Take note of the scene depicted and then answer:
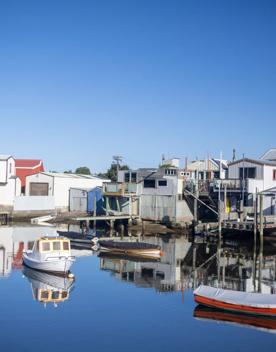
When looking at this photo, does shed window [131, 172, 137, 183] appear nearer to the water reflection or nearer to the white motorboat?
the water reflection

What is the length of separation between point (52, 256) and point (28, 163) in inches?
2008

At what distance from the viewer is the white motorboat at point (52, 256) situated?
107 feet

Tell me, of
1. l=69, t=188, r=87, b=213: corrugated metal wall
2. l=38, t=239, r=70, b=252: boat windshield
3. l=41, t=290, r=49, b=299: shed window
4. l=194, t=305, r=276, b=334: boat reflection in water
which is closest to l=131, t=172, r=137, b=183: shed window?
A: l=69, t=188, r=87, b=213: corrugated metal wall

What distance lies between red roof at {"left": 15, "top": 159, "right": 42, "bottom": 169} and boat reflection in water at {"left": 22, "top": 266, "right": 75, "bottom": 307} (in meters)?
47.8

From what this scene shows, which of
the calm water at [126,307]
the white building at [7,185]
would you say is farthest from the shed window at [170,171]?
the white building at [7,185]

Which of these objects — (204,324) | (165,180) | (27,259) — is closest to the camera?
(204,324)

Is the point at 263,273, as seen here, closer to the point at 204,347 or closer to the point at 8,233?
the point at 204,347

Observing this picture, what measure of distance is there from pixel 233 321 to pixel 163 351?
5.41 metres

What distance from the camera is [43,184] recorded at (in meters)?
70.8

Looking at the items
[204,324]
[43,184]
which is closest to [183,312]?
[204,324]

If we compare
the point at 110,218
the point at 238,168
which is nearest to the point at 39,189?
the point at 110,218

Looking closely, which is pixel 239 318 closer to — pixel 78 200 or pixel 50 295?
pixel 50 295

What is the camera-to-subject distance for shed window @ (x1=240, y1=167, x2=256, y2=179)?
55.6 m

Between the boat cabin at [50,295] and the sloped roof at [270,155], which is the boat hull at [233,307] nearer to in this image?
the boat cabin at [50,295]
